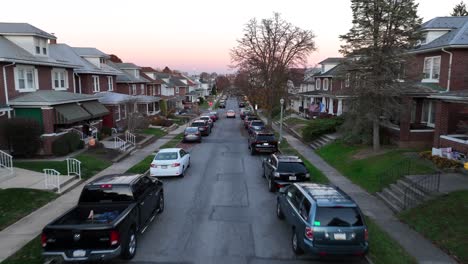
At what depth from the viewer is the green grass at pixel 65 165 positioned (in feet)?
60.2

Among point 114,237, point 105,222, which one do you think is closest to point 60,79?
point 105,222

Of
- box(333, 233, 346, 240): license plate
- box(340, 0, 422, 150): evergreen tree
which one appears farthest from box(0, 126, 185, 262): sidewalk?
box(340, 0, 422, 150): evergreen tree

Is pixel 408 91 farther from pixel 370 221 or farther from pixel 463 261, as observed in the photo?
pixel 463 261

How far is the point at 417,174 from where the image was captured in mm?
14992

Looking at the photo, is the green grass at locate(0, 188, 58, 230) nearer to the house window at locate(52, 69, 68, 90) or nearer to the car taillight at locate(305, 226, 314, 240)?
the car taillight at locate(305, 226, 314, 240)

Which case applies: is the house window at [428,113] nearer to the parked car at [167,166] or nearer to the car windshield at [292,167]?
the car windshield at [292,167]

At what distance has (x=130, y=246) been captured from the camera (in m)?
9.06

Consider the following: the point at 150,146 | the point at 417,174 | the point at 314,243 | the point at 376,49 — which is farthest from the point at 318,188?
the point at 150,146

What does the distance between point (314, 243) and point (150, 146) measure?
22776 millimetres

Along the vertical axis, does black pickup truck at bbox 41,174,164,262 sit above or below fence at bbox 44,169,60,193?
above

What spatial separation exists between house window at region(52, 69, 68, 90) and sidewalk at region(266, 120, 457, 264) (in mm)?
20193

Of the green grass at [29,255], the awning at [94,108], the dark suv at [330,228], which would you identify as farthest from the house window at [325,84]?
the green grass at [29,255]

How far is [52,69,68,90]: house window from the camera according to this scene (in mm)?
26422

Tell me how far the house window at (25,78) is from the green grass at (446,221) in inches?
878
